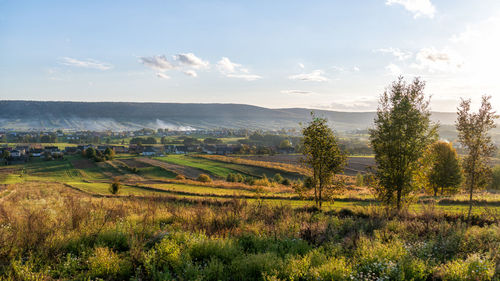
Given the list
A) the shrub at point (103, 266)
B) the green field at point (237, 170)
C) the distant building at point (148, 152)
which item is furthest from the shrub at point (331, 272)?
the distant building at point (148, 152)

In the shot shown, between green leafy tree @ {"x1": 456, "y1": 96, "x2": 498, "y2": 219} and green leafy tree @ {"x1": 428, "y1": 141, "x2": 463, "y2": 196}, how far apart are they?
1010 inches

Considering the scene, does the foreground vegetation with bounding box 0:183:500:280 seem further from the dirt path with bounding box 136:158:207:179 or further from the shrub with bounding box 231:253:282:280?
the dirt path with bounding box 136:158:207:179

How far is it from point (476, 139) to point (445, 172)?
29088 mm

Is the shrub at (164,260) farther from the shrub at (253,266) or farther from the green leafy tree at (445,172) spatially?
the green leafy tree at (445,172)

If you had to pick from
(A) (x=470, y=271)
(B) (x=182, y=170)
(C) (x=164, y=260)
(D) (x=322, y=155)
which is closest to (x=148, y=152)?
(B) (x=182, y=170)

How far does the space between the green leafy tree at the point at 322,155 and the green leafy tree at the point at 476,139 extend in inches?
277

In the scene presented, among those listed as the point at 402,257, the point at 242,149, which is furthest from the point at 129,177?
the point at 402,257

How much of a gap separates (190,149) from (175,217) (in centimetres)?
12165

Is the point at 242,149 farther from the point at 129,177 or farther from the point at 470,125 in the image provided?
the point at 470,125

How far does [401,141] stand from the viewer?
1670cm

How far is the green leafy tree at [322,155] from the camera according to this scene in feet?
64.0

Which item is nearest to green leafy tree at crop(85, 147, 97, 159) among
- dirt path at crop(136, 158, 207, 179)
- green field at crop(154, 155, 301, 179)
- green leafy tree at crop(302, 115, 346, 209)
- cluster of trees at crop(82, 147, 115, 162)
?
cluster of trees at crop(82, 147, 115, 162)

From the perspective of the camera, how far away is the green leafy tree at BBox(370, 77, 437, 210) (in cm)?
1658

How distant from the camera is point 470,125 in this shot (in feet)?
52.5
